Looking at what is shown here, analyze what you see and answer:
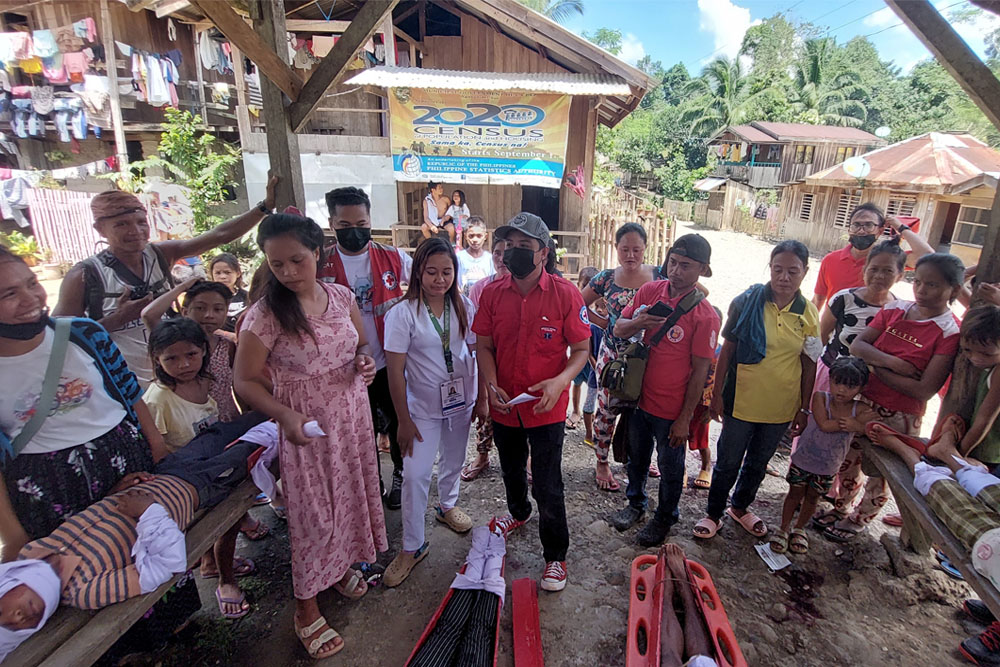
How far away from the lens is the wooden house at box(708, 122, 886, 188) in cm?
2317

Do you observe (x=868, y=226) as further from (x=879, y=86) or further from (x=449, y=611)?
(x=879, y=86)

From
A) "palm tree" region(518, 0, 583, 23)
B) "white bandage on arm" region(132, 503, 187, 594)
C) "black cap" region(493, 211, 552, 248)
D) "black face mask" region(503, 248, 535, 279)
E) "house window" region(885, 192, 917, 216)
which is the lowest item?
"white bandage on arm" region(132, 503, 187, 594)

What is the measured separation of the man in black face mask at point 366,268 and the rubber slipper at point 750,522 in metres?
2.46

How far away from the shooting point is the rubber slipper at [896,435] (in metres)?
2.67

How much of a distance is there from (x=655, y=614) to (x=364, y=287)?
236 centimetres

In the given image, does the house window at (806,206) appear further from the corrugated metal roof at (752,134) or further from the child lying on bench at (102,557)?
the child lying on bench at (102,557)

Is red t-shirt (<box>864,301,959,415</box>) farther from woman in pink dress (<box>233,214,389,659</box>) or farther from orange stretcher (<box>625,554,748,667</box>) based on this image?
woman in pink dress (<box>233,214,389,659</box>)

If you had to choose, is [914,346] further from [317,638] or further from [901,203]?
[901,203]

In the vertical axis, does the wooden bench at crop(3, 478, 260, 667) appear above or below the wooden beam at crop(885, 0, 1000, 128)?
below

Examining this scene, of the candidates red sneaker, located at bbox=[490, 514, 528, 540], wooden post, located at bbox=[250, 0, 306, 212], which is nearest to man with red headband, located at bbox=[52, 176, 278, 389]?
wooden post, located at bbox=[250, 0, 306, 212]

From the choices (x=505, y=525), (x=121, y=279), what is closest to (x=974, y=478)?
(x=505, y=525)

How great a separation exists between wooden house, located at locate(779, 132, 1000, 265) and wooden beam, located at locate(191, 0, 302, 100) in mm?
15902

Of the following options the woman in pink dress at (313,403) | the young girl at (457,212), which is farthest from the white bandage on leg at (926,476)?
the young girl at (457,212)

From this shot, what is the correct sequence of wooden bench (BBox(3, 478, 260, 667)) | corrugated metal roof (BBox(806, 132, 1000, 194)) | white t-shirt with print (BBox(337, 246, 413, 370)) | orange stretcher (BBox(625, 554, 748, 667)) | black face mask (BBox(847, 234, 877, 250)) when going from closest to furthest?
wooden bench (BBox(3, 478, 260, 667)) < orange stretcher (BBox(625, 554, 748, 667)) < white t-shirt with print (BBox(337, 246, 413, 370)) < black face mask (BBox(847, 234, 877, 250)) < corrugated metal roof (BBox(806, 132, 1000, 194))
